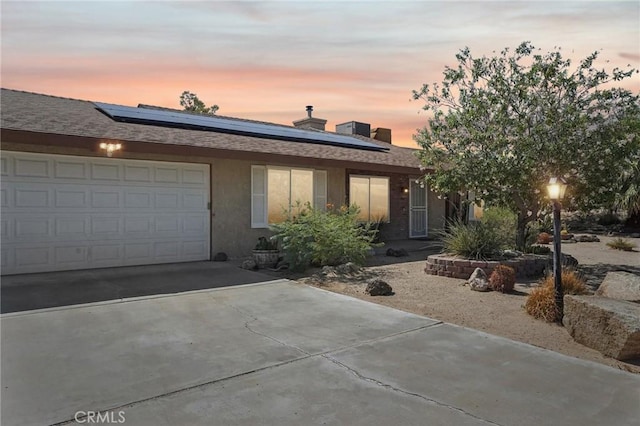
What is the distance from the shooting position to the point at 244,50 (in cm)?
881

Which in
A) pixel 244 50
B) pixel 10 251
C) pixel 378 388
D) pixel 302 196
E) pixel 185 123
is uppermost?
pixel 244 50

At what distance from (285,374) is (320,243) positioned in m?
5.12

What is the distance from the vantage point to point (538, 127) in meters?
8.45

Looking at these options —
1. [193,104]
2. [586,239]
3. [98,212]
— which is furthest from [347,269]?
[193,104]

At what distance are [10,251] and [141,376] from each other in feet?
19.8

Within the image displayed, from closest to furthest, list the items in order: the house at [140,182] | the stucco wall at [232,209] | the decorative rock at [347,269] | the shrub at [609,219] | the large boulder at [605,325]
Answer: the large boulder at [605,325] < the house at [140,182] < the decorative rock at [347,269] < the stucco wall at [232,209] < the shrub at [609,219]

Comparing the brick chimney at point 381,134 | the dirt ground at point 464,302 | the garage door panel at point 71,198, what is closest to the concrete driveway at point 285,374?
the dirt ground at point 464,302

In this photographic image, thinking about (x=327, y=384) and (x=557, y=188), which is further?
(x=557, y=188)

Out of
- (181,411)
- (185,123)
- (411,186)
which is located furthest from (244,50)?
(411,186)

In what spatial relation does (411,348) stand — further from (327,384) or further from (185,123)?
(185,123)

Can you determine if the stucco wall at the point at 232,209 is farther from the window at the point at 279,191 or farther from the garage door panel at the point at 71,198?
the garage door panel at the point at 71,198

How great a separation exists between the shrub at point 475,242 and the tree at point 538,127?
1.13 metres

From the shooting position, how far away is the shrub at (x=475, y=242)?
28.0 feet

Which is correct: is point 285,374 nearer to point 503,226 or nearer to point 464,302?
point 464,302
